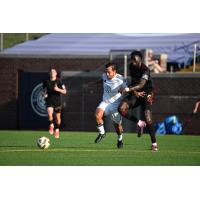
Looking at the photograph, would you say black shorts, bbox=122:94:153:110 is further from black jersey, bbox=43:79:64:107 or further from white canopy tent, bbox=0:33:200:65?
white canopy tent, bbox=0:33:200:65

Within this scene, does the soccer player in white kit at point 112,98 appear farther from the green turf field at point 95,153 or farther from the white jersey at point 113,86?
the green turf field at point 95,153

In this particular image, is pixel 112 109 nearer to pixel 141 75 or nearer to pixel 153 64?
pixel 141 75

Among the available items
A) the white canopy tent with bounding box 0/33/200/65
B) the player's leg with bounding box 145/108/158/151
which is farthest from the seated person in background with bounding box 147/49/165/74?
the player's leg with bounding box 145/108/158/151

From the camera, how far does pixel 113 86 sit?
1731cm

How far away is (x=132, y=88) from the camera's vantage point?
16.5m

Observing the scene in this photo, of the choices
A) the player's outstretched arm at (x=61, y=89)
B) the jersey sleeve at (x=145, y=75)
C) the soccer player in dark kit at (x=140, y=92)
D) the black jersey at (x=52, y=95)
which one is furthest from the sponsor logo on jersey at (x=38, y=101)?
the jersey sleeve at (x=145, y=75)

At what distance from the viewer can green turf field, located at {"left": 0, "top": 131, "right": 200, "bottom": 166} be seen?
14609 millimetres

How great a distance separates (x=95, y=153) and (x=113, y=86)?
1700 mm

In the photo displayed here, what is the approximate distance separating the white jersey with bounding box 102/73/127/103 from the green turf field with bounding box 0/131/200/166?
0.78 metres
